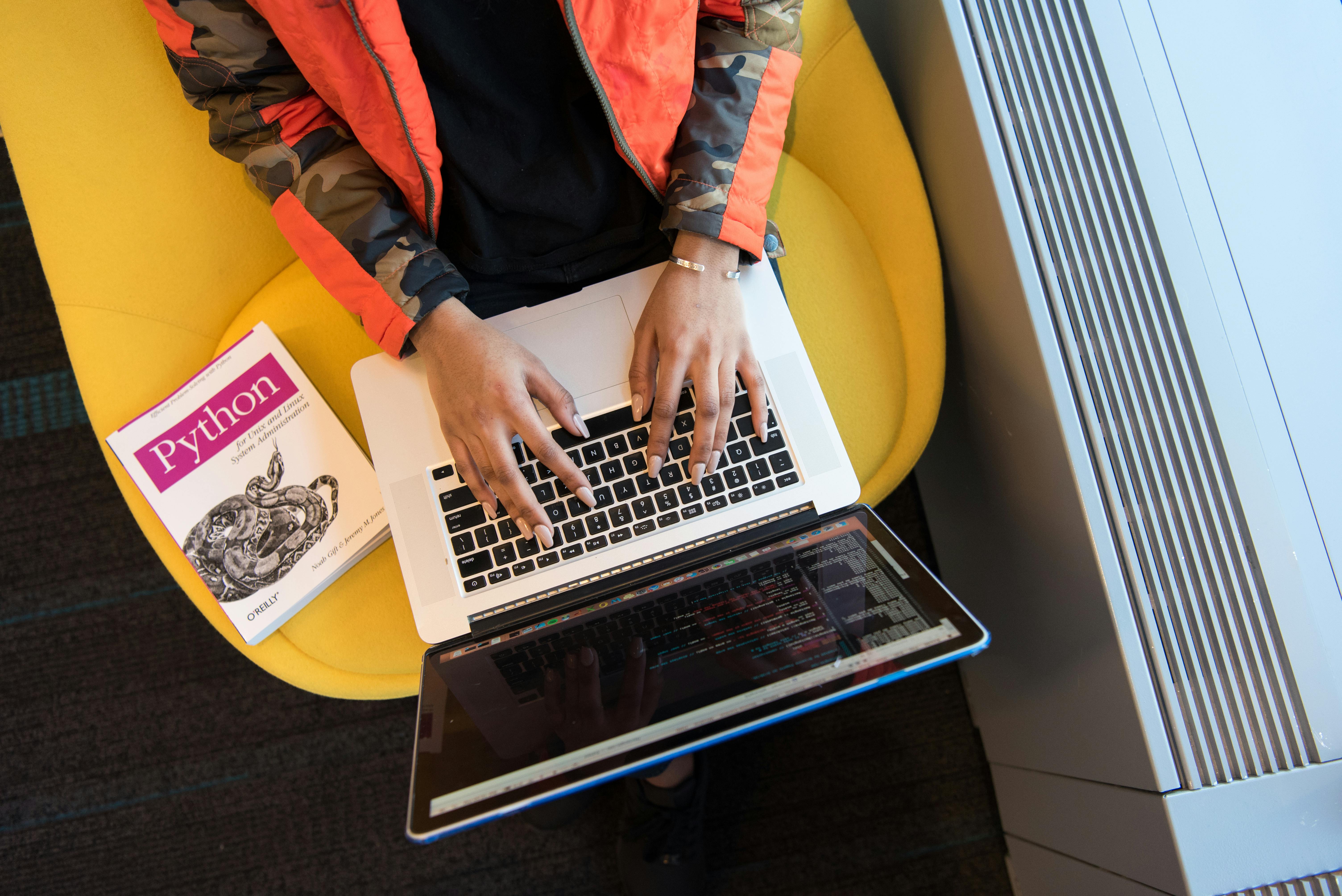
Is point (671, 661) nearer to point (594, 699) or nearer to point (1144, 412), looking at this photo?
point (594, 699)

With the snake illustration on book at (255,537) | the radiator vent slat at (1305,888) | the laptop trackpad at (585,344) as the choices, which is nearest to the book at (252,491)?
the snake illustration on book at (255,537)

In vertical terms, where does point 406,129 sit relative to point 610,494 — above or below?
above

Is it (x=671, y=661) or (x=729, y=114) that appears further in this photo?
(x=729, y=114)

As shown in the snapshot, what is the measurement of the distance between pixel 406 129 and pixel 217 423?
421 millimetres

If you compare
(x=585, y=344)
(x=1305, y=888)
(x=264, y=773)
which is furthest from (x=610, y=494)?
(x=264, y=773)

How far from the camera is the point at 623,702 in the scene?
1.93ft

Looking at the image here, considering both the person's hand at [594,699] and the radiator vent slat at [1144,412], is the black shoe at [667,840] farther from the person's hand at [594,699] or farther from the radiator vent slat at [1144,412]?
the radiator vent slat at [1144,412]

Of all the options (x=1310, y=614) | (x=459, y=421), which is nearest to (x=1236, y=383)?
(x=1310, y=614)

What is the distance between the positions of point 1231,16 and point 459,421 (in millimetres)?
827

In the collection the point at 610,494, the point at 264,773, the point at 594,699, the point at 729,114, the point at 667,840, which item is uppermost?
the point at 729,114

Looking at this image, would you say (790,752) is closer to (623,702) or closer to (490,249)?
(623,702)

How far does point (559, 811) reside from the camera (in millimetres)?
1167

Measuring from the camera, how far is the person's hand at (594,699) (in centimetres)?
57

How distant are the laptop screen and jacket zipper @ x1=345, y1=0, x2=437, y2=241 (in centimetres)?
45
